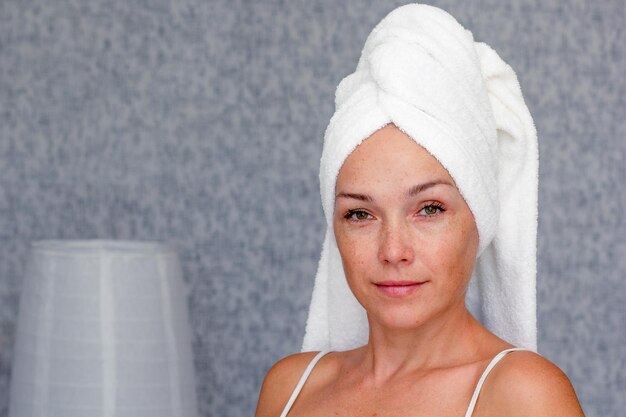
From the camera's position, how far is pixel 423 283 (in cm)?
116

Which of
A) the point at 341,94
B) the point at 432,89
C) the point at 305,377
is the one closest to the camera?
the point at 432,89

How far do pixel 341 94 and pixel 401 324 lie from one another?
30cm

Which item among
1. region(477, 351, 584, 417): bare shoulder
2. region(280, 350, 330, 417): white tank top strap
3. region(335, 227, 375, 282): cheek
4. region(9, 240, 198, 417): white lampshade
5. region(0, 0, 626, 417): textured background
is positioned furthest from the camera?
region(0, 0, 626, 417): textured background

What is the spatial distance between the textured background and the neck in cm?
76

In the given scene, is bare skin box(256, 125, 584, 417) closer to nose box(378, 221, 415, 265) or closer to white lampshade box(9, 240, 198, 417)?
nose box(378, 221, 415, 265)

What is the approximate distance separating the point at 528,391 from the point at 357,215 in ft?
0.92

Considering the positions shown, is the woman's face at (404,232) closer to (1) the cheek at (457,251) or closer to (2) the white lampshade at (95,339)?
(1) the cheek at (457,251)

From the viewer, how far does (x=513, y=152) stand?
4.11 feet

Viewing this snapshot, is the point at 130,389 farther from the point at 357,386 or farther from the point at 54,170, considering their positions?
the point at 54,170

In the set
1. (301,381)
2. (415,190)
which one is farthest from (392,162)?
(301,381)

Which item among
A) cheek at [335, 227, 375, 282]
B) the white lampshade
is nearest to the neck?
cheek at [335, 227, 375, 282]

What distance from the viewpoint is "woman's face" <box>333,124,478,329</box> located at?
115 cm

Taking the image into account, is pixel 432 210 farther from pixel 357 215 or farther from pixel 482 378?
pixel 482 378

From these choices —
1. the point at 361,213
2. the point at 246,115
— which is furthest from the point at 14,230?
the point at 361,213
